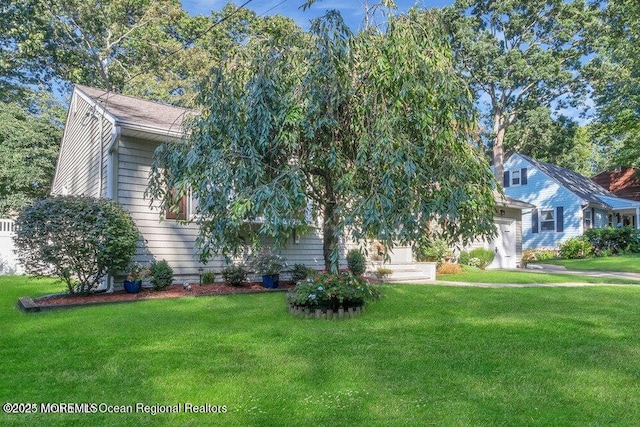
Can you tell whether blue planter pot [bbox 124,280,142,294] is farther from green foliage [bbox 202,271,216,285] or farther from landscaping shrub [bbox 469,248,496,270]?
landscaping shrub [bbox 469,248,496,270]

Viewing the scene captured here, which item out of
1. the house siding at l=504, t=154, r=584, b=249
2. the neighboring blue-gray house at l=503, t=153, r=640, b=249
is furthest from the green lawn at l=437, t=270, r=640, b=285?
the neighboring blue-gray house at l=503, t=153, r=640, b=249

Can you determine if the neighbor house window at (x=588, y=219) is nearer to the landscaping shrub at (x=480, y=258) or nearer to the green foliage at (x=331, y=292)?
the landscaping shrub at (x=480, y=258)

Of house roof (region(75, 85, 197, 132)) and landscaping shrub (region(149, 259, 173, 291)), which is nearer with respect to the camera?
landscaping shrub (region(149, 259, 173, 291))

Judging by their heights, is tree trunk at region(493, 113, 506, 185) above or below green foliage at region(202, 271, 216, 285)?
above

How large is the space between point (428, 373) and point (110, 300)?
250 inches

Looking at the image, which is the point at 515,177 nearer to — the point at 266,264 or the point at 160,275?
the point at 266,264

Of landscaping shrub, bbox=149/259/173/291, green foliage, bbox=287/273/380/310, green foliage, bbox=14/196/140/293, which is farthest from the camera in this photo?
landscaping shrub, bbox=149/259/173/291

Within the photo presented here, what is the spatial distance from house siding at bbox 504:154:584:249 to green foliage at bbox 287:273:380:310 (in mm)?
19930

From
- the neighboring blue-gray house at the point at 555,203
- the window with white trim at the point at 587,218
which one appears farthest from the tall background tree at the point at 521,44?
the window with white trim at the point at 587,218

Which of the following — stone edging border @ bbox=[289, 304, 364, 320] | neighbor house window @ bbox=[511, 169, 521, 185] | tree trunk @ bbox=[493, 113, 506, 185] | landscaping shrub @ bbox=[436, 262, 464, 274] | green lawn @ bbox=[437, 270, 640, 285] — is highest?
tree trunk @ bbox=[493, 113, 506, 185]

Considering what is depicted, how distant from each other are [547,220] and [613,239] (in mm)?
3744

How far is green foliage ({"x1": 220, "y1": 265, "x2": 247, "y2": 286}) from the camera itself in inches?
395

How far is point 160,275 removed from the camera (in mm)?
9219

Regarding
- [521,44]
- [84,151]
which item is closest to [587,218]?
[521,44]
